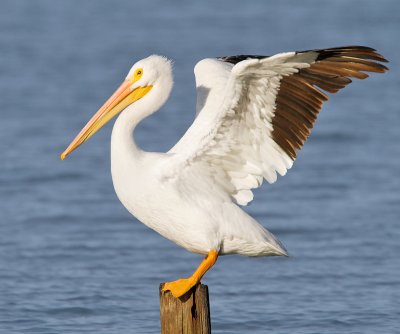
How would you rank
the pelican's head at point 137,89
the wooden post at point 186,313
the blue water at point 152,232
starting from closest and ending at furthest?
the wooden post at point 186,313 < the pelican's head at point 137,89 < the blue water at point 152,232

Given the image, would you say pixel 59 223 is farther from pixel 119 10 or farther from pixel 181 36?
pixel 119 10

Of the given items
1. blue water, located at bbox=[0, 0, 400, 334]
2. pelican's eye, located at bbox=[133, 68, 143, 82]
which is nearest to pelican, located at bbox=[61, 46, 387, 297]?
pelican's eye, located at bbox=[133, 68, 143, 82]

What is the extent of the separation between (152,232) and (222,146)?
13.7 ft

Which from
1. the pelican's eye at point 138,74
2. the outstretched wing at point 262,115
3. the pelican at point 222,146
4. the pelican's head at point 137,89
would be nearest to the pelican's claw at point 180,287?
the pelican at point 222,146

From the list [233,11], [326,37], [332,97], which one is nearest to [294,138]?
[332,97]

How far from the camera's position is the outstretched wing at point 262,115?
5.53m

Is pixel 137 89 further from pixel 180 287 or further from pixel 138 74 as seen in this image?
pixel 180 287

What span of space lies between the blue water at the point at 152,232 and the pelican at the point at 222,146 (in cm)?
175

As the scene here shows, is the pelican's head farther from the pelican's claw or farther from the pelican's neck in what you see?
the pelican's claw

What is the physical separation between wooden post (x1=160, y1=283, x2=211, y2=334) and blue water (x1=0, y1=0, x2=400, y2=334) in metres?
1.95

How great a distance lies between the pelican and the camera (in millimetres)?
5590

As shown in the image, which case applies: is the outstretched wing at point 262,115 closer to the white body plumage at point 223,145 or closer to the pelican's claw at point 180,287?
the white body plumage at point 223,145

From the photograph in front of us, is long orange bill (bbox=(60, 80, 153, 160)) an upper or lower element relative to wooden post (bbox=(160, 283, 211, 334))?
upper

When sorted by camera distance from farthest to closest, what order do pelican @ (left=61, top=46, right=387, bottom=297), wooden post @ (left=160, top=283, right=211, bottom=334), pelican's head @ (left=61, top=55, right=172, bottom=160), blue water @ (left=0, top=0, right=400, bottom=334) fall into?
blue water @ (left=0, top=0, right=400, bottom=334) < pelican's head @ (left=61, top=55, right=172, bottom=160) < pelican @ (left=61, top=46, right=387, bottom=297) < wooden post @ (left=160, top=283, right=211, bottom=334)
